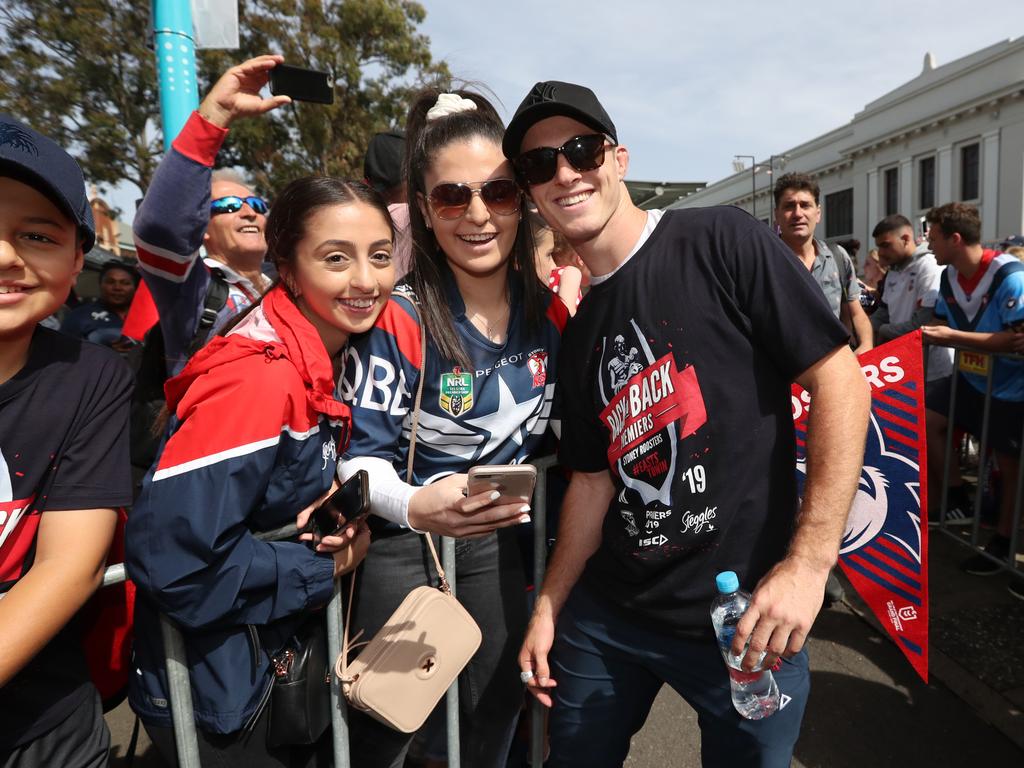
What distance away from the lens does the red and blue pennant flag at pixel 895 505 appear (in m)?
2.51

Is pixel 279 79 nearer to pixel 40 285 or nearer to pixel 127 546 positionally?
pixel 40 285

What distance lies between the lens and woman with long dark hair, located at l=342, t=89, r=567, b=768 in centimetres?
179

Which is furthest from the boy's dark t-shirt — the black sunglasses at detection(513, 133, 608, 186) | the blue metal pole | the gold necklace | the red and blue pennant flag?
the blue metal pole

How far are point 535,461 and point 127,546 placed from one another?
45.3 inches

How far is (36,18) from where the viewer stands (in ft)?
41.2

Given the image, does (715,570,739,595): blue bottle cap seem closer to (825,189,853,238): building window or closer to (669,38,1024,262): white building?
(669,38,1024,262): white building

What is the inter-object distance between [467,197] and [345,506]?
0.94 m

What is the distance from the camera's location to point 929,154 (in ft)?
116

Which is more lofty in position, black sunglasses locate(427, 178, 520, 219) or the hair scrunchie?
the hair scrunchie

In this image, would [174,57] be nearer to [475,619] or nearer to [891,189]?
[475,619]

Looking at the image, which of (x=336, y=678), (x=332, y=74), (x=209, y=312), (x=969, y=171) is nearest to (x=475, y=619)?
(x=336, y=678)

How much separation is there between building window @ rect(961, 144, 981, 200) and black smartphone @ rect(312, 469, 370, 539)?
40.2 metres

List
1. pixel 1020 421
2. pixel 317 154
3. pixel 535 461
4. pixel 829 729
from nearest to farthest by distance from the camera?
pixel 535 461 → pixel 829 729 → pixel 1020 421 → pixel 317 154

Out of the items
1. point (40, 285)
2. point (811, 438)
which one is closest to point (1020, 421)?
point (811, 438)
